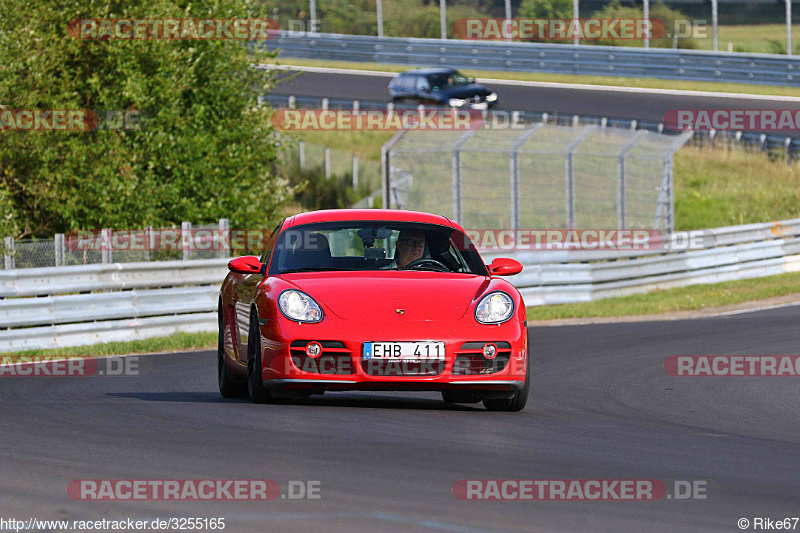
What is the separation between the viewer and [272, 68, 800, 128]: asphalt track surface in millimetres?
41344

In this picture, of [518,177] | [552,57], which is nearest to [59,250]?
[518,177]

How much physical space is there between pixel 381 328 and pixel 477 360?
672mm

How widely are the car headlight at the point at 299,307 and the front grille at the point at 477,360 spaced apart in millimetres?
939

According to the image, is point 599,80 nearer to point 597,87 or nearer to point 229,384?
point 597,87

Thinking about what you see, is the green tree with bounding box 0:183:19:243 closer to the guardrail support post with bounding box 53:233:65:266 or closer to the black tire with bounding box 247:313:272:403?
the guardrail support post with bounding box 53:233:65:266

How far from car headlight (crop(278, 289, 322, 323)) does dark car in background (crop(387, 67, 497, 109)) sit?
33351 mm

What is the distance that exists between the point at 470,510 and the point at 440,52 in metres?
45.6

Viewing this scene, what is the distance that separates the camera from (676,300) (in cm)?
2252

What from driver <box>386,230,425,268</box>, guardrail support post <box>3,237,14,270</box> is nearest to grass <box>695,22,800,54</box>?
guardrail support post <box>3,237,14,270</box>

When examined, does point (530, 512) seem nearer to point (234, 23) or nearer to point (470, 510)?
point (470, 510)

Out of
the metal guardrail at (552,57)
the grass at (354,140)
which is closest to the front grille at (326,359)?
the metal guardrail at (552,57)

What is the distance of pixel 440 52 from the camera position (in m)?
50.3

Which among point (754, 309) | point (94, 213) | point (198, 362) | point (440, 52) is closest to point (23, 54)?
point (94, 213)

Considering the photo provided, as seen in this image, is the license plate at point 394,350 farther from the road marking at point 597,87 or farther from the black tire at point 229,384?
the road marking at point 597,87
